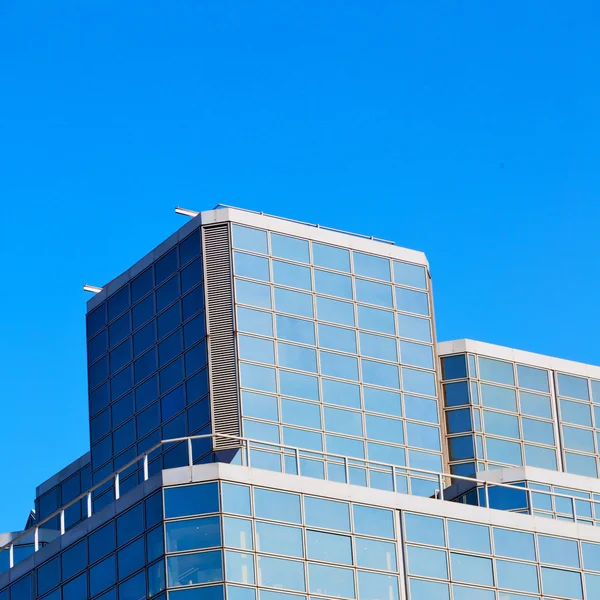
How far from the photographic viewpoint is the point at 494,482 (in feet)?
276

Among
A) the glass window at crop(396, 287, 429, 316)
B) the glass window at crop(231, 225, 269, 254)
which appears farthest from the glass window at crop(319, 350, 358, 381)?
the glass window at crop(231, 225, 269, 254)

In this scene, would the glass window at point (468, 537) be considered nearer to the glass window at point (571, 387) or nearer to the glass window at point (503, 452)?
the glass window at point (503, 452)

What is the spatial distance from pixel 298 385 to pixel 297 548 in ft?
46.2

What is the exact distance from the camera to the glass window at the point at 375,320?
91.5 m

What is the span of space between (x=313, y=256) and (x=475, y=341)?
9829 mm

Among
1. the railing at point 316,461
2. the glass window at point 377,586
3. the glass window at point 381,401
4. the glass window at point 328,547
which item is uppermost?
the glass window at point 381,401

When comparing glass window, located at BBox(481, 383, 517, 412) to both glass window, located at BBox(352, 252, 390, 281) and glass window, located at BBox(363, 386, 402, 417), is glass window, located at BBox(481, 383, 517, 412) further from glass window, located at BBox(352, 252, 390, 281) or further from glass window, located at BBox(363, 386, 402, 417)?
glass window, located at BBox(352, 252, 390, 281)

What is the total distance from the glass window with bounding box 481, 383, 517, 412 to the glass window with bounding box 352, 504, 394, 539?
61.4 feet

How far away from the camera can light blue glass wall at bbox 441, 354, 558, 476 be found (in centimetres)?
9400

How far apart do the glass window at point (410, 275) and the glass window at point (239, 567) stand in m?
22.7

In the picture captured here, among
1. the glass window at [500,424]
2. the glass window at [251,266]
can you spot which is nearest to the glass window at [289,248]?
the glass window at [251,266]

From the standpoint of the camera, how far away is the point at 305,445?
87312 mm

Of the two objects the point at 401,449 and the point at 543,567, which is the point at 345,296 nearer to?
the point at 401,449

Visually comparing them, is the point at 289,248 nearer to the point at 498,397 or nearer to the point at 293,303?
the point at 293,303
